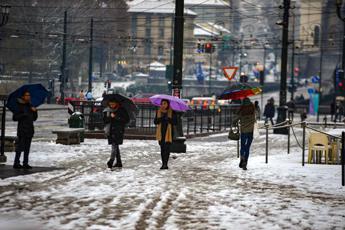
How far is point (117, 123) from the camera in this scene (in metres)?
17.5

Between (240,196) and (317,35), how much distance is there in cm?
12512

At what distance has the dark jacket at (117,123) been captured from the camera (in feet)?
57.2

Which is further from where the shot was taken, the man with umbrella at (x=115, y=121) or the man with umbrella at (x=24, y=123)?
the man with umbrella at (x=115, y=121)

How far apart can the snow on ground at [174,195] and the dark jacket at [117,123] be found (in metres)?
0.73

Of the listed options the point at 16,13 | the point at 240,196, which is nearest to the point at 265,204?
the point at 240,196

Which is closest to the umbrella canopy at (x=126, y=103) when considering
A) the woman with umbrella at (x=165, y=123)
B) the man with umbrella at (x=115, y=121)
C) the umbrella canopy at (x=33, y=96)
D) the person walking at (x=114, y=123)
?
the man with umbrella at (x=115, y=121)

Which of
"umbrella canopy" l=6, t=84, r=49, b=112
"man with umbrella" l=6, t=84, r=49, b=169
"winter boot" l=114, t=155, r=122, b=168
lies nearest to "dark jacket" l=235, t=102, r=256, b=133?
"winter boot" l=114, t=155, r=122, b=168

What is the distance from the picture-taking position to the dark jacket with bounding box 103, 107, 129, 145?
57.2ft

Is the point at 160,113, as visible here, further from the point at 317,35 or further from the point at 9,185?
the point at 317,35

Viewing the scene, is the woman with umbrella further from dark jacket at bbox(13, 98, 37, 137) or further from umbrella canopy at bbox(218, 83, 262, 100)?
dark jacket at bbox(13, 98, 37, 137)

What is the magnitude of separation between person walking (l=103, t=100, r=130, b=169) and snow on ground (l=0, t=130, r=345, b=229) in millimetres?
558

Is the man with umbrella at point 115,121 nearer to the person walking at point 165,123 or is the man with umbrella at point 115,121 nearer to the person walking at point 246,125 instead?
the person walking at point 165,123

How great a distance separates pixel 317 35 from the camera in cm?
13538

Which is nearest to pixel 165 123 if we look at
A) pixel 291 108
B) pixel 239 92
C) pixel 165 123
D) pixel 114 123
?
pixel 165 123
